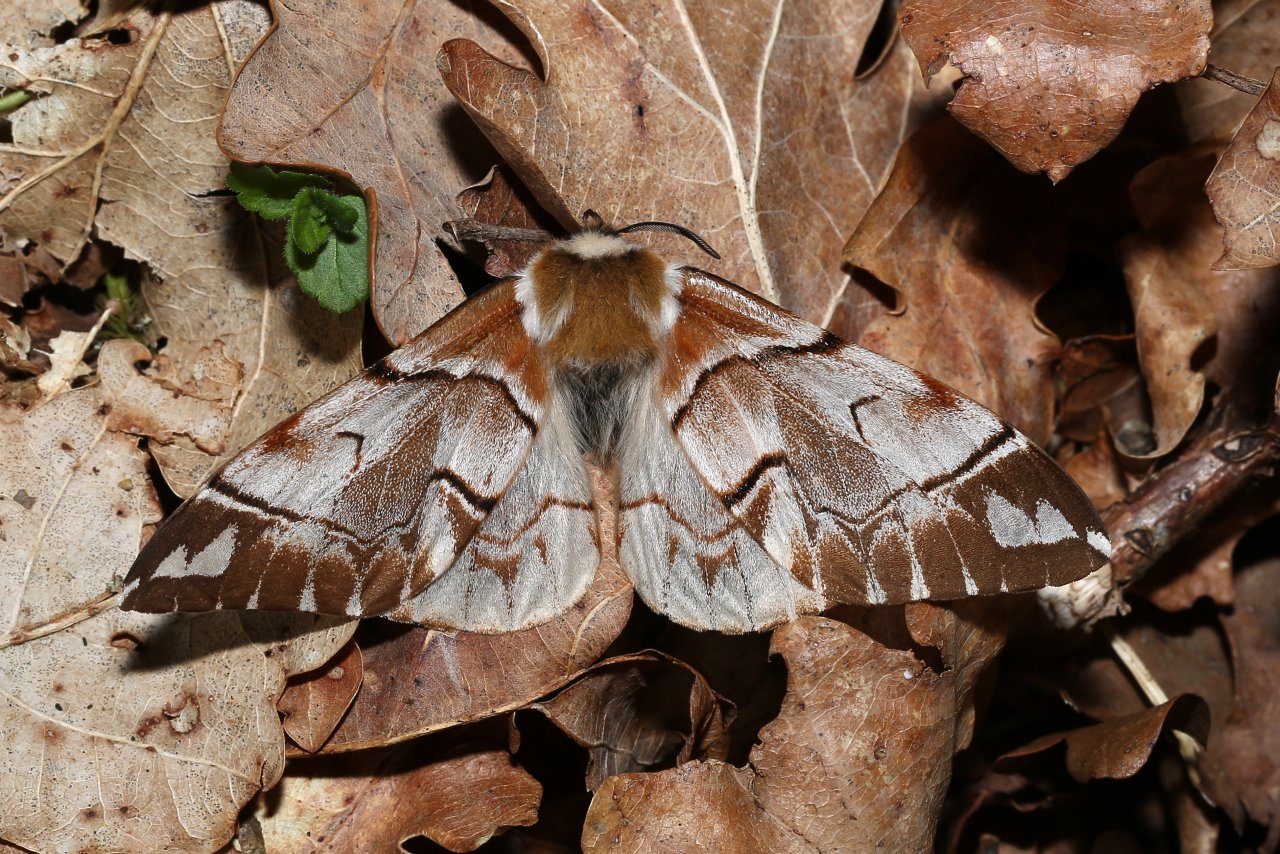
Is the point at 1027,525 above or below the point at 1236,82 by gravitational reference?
below

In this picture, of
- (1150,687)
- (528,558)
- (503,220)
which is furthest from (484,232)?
(1150,687)

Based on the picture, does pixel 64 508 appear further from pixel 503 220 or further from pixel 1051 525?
pixel 1051 525

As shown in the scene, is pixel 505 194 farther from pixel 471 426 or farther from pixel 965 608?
pixel 965 608

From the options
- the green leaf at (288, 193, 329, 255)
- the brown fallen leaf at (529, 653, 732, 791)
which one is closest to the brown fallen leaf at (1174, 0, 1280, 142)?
the brown fallen leaf at (529, 653, 732, 791)

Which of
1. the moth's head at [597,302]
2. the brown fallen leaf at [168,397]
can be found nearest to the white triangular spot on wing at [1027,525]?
the moth's head at [597,302]

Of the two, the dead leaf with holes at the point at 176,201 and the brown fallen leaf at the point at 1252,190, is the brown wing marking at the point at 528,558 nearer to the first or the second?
the dead leaf with holes at the point at 176,201
